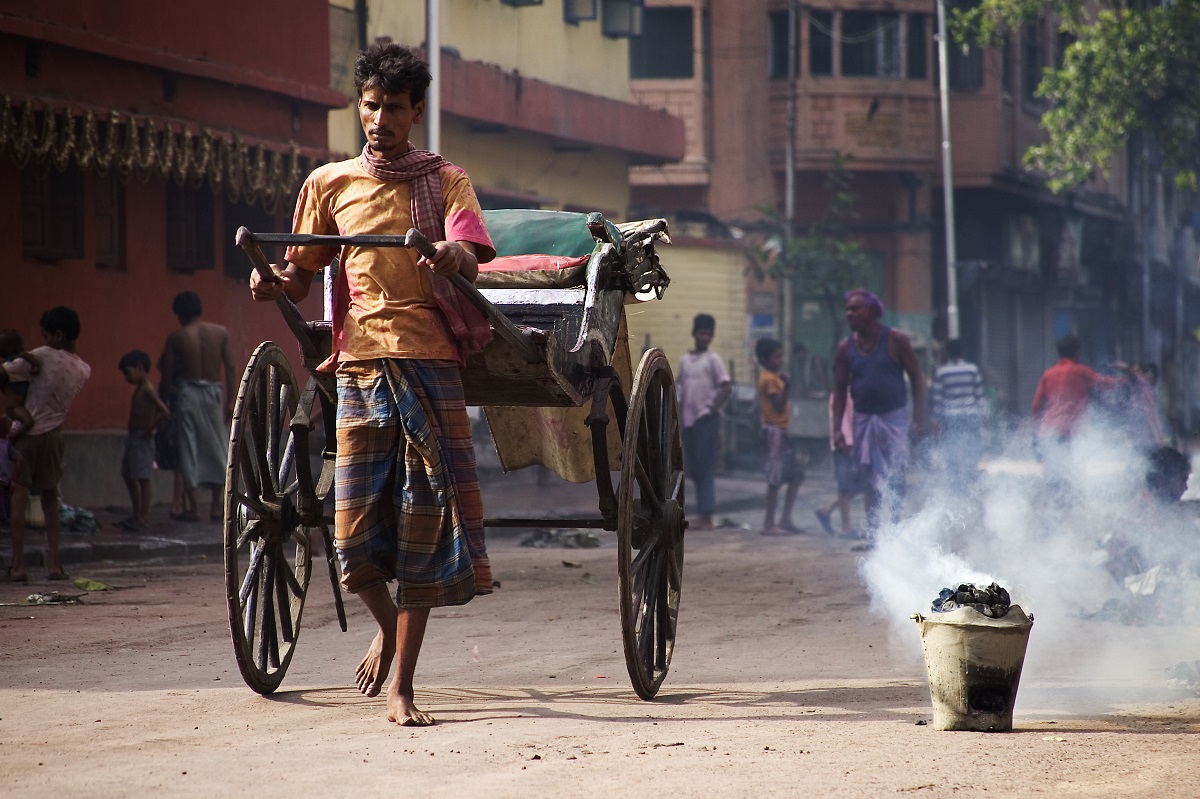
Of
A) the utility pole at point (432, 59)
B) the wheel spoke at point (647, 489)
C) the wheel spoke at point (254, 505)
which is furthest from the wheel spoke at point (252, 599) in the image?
the utility pole at point (432, 59)

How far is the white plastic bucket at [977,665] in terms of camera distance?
5.20 metres

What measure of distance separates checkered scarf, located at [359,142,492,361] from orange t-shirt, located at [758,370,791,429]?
33.9 ft

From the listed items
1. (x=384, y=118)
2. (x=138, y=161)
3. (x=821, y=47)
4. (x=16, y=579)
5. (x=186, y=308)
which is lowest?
(x=16, y=579)

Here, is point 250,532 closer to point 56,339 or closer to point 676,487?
point 676,487

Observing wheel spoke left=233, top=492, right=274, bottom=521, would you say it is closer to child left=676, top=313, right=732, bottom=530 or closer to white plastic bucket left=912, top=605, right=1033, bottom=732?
white plastic bucket left=912, top=605, right=1033, bottom=732

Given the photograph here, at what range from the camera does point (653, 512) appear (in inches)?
250

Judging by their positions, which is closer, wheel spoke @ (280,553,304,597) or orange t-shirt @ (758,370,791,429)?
wheel spoke @ (280,553,304,597)

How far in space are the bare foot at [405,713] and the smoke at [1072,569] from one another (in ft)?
6.77

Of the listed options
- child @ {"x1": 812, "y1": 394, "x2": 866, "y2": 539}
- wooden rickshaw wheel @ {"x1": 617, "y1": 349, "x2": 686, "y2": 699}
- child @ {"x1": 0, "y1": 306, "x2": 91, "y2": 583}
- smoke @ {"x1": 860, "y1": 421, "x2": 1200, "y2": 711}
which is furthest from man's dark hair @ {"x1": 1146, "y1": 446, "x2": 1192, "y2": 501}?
child @ {"x1": 0, "y1": 306, "x2": 91, "y2": 583}

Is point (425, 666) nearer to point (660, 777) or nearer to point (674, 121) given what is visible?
point (660, 777)

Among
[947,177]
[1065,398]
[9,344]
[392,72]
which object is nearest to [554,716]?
[392,72]

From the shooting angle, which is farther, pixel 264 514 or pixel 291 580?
Answer: pixel 291 580

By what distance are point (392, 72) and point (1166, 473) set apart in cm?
580

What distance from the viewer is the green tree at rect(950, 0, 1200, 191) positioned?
2555 cm
